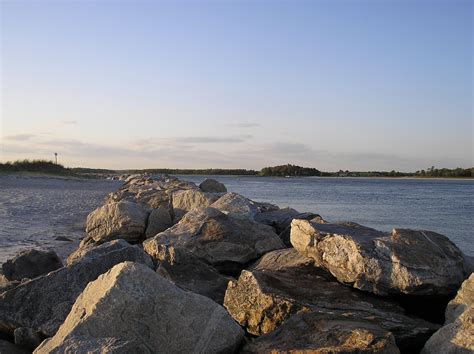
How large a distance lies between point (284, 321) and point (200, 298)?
3.08 feet

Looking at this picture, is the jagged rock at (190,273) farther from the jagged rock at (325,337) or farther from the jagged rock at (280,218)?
the jagged rock at (280,218)

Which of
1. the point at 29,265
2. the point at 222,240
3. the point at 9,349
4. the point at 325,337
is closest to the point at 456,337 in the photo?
the point at 325,337

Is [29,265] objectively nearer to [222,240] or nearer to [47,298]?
[47,298]

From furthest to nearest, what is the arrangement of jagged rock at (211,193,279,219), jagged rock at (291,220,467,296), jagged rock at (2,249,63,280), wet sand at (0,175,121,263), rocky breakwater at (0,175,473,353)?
wet sand at (0,175,121,263) < jagged rock at (211,193,279,219) < jagged rock at (2,249,63,280) < jagged rock at (291,220,467,296) < rocky breakwater at (0,175,473,353)

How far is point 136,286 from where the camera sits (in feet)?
13.3

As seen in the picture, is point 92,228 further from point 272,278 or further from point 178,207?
point 272,278

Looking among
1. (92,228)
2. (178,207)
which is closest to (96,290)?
(92,228)

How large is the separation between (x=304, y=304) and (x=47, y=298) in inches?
95.0

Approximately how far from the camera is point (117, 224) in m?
9.87

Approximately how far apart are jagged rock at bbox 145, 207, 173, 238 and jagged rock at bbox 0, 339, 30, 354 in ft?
16.1

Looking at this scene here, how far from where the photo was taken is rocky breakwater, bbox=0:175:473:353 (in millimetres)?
3955

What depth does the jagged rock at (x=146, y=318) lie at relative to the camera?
3.88 metres

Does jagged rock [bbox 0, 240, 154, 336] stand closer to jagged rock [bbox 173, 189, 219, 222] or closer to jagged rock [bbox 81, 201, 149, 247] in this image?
jagged rock [bbox 81, 201, 149, 247]

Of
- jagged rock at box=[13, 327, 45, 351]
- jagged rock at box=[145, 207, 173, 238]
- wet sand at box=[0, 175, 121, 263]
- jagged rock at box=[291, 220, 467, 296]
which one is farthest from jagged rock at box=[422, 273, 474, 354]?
wet sand at box=[0, 175, 121, 263]
